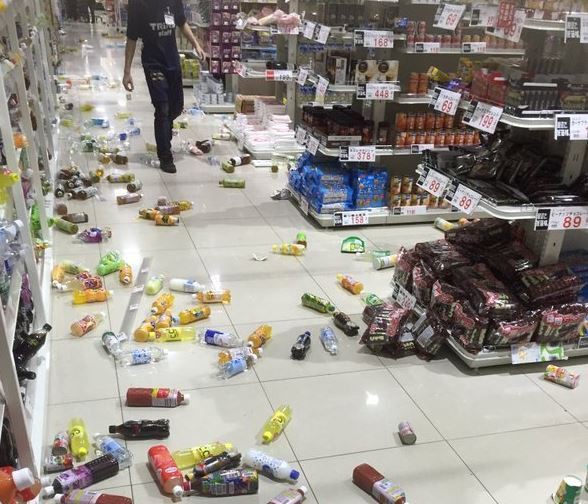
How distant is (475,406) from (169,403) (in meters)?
1.48

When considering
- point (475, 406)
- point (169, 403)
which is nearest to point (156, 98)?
point (169, 403)

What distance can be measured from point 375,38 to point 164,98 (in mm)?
2513

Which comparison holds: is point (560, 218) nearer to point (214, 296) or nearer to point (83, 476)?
point (214, 296)

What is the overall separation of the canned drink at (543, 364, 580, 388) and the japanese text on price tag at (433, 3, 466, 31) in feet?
7.23

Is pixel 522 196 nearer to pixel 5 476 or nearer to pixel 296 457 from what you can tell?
pixel 296 457

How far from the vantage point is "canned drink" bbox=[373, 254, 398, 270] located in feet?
14.6

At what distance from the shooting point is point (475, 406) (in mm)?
3039

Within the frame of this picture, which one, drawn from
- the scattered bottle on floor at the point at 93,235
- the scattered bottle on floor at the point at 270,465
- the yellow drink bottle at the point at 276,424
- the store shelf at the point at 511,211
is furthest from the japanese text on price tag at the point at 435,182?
the scattered bottle on floor at the point at 93,235

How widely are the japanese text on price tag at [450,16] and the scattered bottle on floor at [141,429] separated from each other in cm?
300

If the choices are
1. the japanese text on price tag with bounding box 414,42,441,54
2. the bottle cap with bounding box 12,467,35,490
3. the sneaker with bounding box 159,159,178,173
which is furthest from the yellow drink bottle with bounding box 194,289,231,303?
the sneaker with bounding box 159,159,178,173

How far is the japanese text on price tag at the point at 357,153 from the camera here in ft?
16.0

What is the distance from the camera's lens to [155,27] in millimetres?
6000

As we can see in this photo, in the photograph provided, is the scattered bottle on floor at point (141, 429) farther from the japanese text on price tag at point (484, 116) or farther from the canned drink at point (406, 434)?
the japanese text on price tag at point (484, 116)

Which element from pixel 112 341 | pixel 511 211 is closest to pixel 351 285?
pixel 511 211
